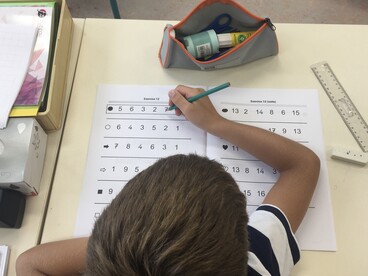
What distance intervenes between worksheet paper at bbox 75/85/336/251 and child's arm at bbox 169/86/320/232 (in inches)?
0.9

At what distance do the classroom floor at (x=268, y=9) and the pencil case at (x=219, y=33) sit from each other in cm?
105

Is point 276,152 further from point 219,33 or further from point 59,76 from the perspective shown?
point 59,76

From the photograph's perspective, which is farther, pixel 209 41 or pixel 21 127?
pixel 209 41

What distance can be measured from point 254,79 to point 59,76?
1.52 feet

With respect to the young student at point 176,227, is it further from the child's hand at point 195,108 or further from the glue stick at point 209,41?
the glue stick at point 209,41

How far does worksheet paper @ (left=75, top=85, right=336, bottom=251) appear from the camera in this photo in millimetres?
728

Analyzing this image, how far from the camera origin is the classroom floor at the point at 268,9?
1.86 m

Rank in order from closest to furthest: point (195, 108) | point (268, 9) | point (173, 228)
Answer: point (173, 228), point (195, 108), point (268, 9)

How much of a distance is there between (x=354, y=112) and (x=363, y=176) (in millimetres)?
154

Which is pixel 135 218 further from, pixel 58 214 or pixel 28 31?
pixel 28 31

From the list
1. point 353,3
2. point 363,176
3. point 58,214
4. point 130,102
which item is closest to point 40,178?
point 58,214

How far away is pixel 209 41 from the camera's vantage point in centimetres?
84

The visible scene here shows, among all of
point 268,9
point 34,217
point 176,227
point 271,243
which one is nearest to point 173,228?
point 176,227

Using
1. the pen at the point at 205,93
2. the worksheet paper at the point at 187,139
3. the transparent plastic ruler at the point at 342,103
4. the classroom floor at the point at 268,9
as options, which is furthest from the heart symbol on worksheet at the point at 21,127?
the classroom floor at the point at 268,9
